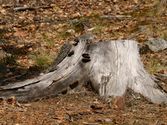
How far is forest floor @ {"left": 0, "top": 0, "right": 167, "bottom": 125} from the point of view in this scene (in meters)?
5.44

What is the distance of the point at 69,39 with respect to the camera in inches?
453

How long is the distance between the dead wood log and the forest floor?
13 centimetres

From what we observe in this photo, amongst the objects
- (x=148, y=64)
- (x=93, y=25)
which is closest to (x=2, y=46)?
(x=93, y=25)

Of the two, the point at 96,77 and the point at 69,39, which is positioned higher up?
the point at 69,39

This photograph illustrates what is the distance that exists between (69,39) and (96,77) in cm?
550

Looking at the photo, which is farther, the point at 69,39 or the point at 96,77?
the point at 69,39

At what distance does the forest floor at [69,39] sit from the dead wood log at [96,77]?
0.13 metres

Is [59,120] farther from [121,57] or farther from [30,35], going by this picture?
[30,35]

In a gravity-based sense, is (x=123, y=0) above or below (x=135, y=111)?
above

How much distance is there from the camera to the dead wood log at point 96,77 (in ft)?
19.7

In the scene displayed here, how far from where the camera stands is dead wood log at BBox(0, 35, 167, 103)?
6.00 m

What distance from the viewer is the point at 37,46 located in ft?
36.1

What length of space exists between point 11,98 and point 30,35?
251 inches

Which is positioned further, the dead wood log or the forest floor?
the dead wood log
